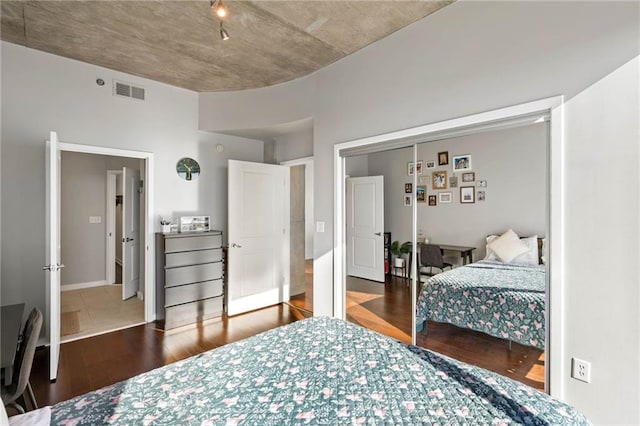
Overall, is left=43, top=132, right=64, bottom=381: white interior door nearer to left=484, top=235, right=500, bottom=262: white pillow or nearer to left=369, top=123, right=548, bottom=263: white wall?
left=369, top=123, right=548, bottom=263: white wall

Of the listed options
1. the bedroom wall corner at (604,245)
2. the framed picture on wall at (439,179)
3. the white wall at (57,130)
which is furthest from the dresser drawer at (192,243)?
the bedroom wall corner at (604,245)

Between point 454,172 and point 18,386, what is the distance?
10.2ft

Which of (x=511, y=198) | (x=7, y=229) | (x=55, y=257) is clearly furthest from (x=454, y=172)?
(x=7, y=229)

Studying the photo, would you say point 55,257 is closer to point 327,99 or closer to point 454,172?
point 327,99

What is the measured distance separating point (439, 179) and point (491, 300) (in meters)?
1.01

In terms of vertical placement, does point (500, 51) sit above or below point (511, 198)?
above

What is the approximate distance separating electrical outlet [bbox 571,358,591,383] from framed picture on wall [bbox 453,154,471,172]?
141 cm

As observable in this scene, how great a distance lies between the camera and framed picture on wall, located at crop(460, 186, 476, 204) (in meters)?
2.46

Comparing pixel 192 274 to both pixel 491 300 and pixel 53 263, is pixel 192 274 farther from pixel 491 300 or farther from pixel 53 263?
pixel 491 300

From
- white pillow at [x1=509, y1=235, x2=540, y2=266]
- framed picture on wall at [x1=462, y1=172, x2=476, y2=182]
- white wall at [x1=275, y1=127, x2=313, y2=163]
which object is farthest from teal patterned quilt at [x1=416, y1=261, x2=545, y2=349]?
white wall at [x1=275, y1=127, x2=313, y2=163]

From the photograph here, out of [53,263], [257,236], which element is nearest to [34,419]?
[53,263]

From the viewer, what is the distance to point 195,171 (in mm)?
4281

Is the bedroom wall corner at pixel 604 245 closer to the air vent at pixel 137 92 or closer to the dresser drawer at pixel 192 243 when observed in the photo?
the dresser drawer at pixel 192 243

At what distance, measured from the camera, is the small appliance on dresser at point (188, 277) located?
3711 millimetres
